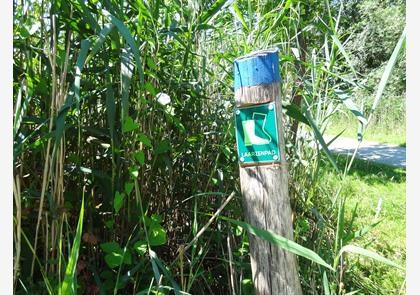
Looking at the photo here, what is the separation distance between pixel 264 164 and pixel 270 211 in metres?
0.15

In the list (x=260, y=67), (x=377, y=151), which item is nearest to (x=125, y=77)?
(x=260, y=67)

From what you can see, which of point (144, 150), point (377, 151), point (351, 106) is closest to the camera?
point (351, 106)

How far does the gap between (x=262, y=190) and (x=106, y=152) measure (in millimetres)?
631

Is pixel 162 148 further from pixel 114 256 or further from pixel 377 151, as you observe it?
pixel 377 151

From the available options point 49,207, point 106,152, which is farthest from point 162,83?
point 49,207

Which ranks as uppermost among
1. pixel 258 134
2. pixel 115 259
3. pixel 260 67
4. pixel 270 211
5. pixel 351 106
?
pixel 260 67

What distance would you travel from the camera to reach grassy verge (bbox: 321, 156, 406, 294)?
2273 millimetres

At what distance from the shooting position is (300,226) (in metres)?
1.95

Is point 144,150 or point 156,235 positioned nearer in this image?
point 156,235

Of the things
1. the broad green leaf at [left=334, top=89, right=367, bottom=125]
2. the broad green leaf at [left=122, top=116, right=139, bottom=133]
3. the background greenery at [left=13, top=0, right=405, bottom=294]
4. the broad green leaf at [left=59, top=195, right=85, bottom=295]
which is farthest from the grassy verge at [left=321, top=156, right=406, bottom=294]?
the broad green leaf at [left=59, top=195, right=85, bottom=295]

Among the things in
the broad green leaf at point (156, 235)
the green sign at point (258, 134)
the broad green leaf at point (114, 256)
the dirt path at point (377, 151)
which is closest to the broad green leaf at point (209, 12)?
the green sign at point (258, 134)

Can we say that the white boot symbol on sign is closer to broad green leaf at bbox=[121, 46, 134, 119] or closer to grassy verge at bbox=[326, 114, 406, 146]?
broad green leaf at bbox=[121, 46, 134, 119]

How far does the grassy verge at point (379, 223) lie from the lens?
7.46 ft

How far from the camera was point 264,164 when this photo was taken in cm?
137
